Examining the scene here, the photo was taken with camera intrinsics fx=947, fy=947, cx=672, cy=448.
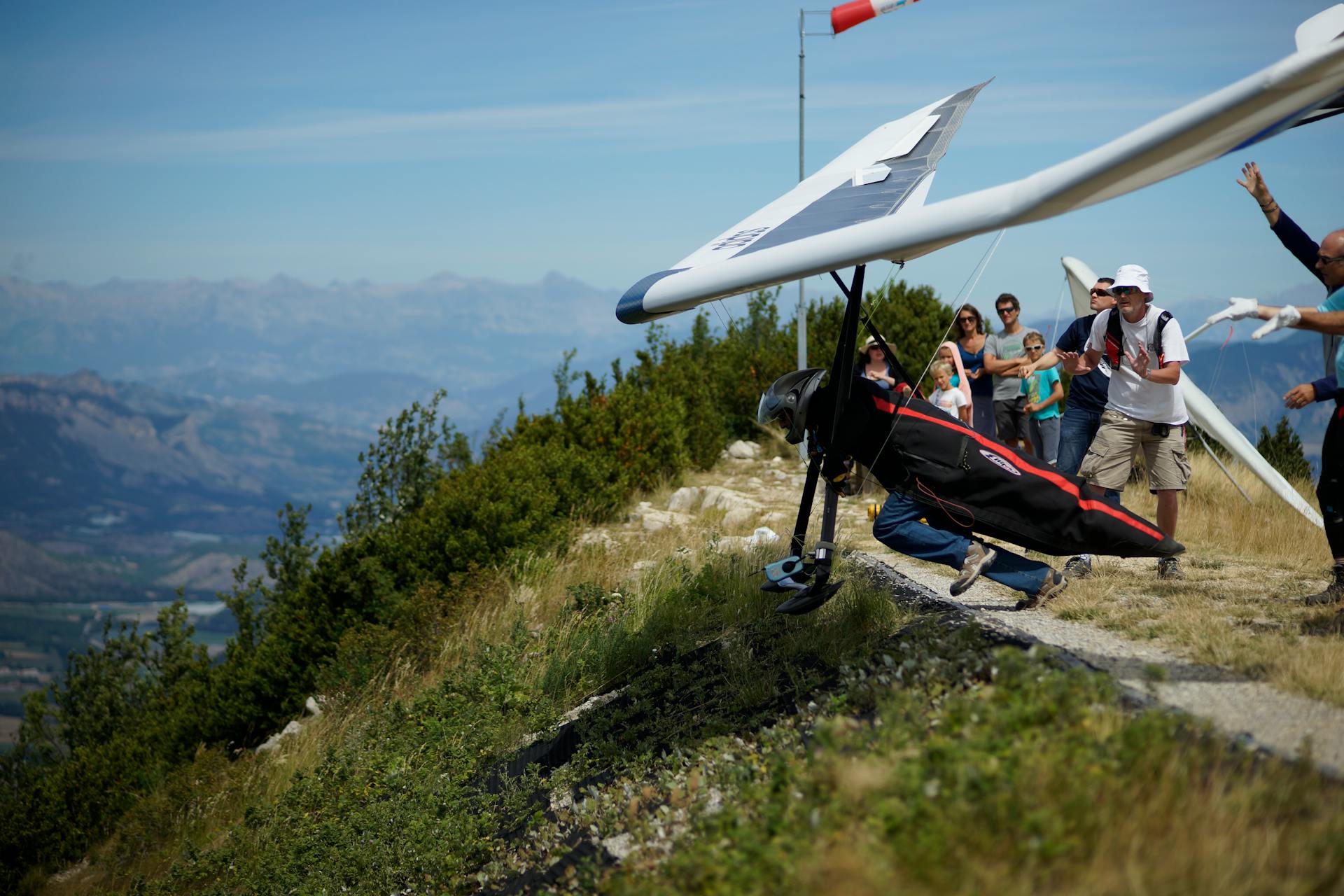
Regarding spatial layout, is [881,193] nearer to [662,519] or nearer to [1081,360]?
[1081,360]

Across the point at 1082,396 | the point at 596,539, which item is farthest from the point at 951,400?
the point at 596,539

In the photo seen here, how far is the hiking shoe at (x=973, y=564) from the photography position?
5223 millimetres

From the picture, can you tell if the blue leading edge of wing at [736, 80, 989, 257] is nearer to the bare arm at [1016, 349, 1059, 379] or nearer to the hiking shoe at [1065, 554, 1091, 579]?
the bare arm at [1016, 349, 1059, 379]

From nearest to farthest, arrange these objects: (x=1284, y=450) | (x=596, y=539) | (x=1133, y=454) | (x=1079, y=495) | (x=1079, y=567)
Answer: (x=1079, y=495)
(x=1133, y=454)
(x=1079, y=567)
(x=596, y=539)
(x=1284, y=450)

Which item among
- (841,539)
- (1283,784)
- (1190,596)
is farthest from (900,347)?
(1283,784)

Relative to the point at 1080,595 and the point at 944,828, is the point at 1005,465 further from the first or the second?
the point at 944,828

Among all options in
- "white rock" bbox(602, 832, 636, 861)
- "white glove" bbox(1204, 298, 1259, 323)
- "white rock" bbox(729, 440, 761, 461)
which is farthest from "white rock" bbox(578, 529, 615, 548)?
"white glove" bbox(1204, 298, 1259, 323)

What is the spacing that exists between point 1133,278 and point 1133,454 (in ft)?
3.81

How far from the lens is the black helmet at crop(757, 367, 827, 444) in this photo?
5016 mm

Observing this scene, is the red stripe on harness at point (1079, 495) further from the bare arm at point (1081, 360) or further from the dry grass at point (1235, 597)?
the bare arm at point (1081, 360)

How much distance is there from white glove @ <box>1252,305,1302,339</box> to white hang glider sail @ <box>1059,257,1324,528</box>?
4.94 m

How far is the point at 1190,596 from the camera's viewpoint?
5777mm

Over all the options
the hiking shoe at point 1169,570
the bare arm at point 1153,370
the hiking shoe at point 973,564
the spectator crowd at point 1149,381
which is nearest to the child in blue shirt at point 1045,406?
the spectator crowd at point 1149,381

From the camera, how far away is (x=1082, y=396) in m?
6.88
